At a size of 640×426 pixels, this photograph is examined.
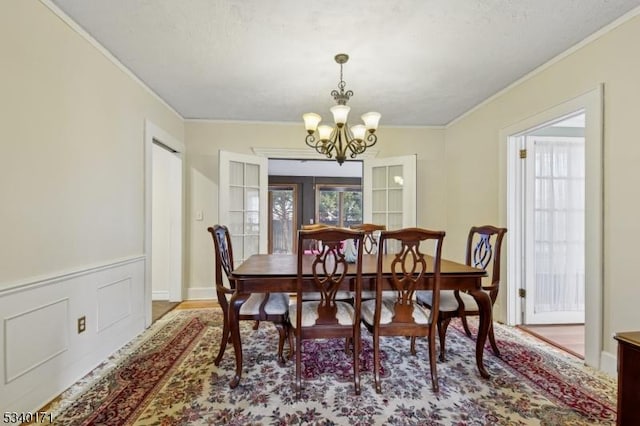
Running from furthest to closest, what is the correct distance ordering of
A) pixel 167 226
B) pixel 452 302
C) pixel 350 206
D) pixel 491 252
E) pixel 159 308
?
pixel 350 206 < pixel 167 226 < pixel 159 308 < pixel 491 252 < pixel 452 302

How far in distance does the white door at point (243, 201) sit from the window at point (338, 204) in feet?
13.1

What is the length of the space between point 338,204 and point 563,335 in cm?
596

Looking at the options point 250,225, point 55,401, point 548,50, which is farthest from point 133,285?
point 548,50

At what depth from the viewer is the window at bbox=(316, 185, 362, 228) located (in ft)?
27.7

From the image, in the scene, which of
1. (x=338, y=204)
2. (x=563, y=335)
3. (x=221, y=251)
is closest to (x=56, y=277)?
(x=221, y=251)

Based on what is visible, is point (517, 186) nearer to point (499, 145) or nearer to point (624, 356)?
point (499, 145)

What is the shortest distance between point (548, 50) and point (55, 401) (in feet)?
13.4

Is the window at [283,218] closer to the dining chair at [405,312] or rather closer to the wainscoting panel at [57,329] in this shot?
the wainscoting panel at [57,329]

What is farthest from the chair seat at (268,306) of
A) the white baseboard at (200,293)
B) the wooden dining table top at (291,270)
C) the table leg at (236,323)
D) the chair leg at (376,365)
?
the white baseboard at (200,293)

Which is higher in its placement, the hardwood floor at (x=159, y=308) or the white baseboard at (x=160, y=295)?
the white baseboard at (x=160, y=295)

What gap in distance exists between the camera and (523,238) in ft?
10.6

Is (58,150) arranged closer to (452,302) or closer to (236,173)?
(236,173)

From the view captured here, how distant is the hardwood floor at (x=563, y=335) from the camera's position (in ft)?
8.95

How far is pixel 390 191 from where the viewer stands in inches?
176
